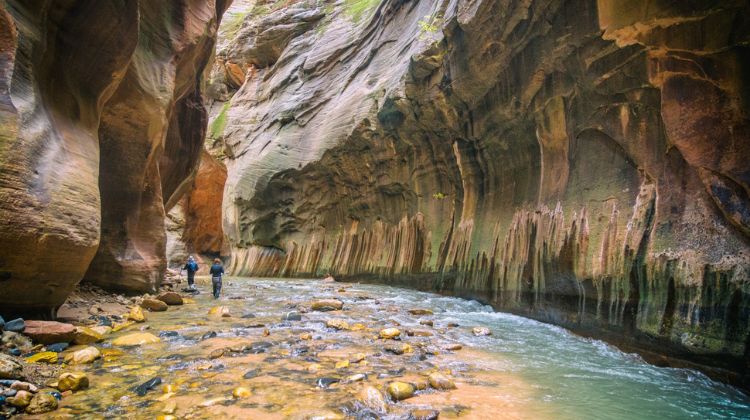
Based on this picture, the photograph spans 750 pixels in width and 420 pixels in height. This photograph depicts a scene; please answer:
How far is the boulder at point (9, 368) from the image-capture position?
2.96 meters

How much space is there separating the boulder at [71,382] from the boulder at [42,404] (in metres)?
0.27

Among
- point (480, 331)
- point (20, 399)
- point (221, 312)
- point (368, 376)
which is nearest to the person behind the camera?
point (20, 399)

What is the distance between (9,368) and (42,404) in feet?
1.65

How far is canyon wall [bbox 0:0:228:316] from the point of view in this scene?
4371mm

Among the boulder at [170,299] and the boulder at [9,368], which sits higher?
the boulder at [9,368]

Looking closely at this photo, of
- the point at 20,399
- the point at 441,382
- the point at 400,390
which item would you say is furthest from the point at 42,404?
the point at 441,382

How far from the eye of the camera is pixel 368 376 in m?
3.79

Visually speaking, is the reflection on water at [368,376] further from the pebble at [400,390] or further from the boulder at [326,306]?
the boulder at [326,306]

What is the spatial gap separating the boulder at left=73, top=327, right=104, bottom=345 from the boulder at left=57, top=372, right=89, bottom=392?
141 cm

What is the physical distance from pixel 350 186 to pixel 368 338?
40.7 feet

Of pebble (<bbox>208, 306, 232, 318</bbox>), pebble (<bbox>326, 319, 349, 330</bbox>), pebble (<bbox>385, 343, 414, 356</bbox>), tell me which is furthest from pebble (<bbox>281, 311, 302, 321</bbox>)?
pebble (<bbox>385, 343, 414, 356</bbox>)

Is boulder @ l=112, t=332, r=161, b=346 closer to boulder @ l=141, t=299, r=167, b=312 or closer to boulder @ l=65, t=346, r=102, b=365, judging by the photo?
boulder @ l=65, t=346, r=102, b=365

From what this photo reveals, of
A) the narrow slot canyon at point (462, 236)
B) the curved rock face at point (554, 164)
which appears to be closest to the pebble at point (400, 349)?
the narrow slot canyon at point (462, 236)

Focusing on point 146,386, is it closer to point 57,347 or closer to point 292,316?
point 57,347
